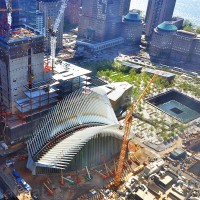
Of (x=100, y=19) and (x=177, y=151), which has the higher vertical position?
(x=100, y=19)

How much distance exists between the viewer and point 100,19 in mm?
158375

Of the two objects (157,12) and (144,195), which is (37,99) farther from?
(157,12)

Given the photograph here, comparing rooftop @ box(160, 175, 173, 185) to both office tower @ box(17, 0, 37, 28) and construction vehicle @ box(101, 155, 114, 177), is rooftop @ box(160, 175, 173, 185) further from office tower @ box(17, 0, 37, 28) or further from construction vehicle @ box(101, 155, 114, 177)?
office tower @ box(17, 0, 37, 28)

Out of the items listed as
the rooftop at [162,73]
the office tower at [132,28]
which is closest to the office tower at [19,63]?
the rooftop at [162,73]

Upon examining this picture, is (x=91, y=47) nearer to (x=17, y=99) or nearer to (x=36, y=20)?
(x=36, y=20)

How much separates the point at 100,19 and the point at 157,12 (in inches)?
1377

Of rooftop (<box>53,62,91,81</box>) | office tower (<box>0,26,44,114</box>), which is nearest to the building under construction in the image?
office tower (<box>0,26,44,114</box>)

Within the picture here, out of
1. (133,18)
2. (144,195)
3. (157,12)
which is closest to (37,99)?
(144,195)

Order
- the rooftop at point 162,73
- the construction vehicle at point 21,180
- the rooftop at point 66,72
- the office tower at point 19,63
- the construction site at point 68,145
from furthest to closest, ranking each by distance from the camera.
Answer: the rooftop at point 162,73 → the rooftop at point 66,72 → the office tower at point 19,63 → the construction site at point 68,145 → the construction vehicle at point 21,180

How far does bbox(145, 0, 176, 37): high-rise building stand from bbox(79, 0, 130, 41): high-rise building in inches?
730

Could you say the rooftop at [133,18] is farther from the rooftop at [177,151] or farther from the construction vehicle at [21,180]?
the construction vehicle at [21,180]

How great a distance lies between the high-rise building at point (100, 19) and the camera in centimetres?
15500

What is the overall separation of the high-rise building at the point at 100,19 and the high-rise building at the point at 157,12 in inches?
730

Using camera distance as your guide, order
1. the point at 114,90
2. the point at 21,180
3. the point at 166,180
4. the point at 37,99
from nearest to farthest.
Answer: the point at 21,180 < the point at 166,180 < the point at 37,99 < the point at 114,90
